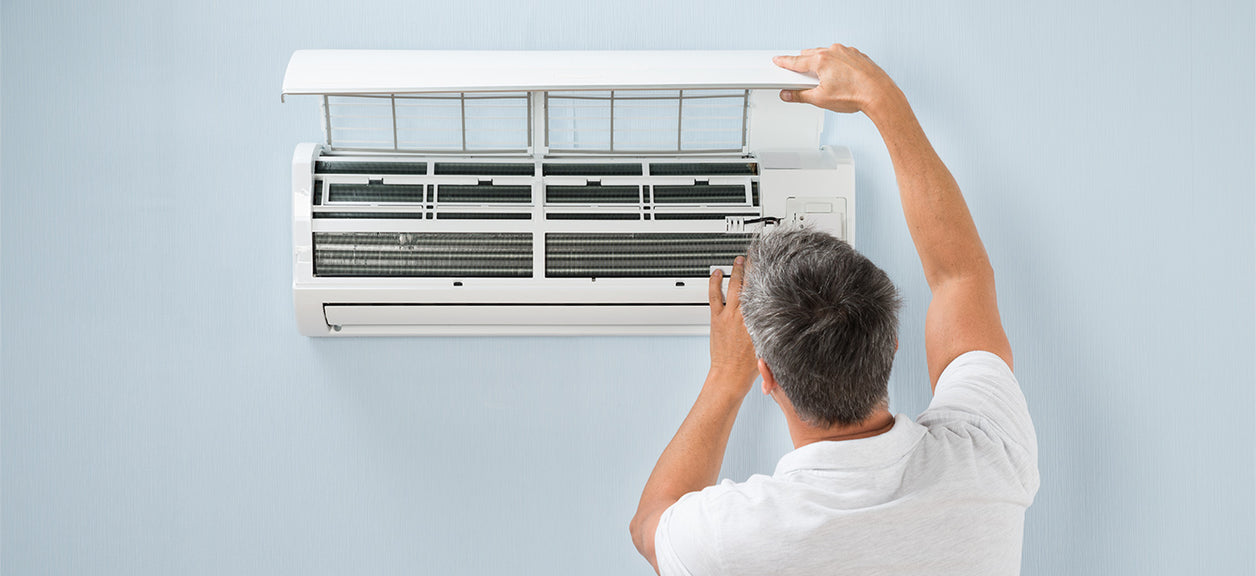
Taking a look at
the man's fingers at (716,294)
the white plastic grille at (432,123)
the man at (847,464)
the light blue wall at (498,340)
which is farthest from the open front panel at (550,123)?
the man at (847,464)

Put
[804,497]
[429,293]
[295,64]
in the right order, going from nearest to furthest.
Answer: [804,497], [295,64], [429,293]

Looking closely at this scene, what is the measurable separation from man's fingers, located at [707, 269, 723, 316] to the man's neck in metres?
0.22

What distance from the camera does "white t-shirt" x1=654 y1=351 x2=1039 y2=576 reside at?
2.79ft

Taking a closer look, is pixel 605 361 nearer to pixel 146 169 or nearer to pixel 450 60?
pixel 450 60

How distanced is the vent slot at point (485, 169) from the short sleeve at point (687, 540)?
2.04 ft

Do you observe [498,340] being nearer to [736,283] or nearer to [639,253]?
[639,253]

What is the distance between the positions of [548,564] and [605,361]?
1.28ft

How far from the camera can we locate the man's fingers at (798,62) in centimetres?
113

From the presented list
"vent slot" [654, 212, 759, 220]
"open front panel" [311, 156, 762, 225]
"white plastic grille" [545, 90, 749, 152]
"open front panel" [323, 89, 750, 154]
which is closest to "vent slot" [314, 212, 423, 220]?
"open front panel" [311, 156, 762, 225]

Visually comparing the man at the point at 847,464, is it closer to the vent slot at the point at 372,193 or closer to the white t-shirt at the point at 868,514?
the white t-shirt at the point at 868,514

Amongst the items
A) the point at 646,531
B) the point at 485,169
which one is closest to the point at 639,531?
the point at 646,531

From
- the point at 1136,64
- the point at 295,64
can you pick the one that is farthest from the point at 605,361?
the point at 1136,64

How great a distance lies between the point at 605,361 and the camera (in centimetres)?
144

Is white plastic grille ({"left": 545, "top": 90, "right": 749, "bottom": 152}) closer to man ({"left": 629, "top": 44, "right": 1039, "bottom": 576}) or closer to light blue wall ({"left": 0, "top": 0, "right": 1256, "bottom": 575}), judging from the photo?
light blue wall ({"left": 0, "top": 0, "right": 1256, "bottom": 575})
